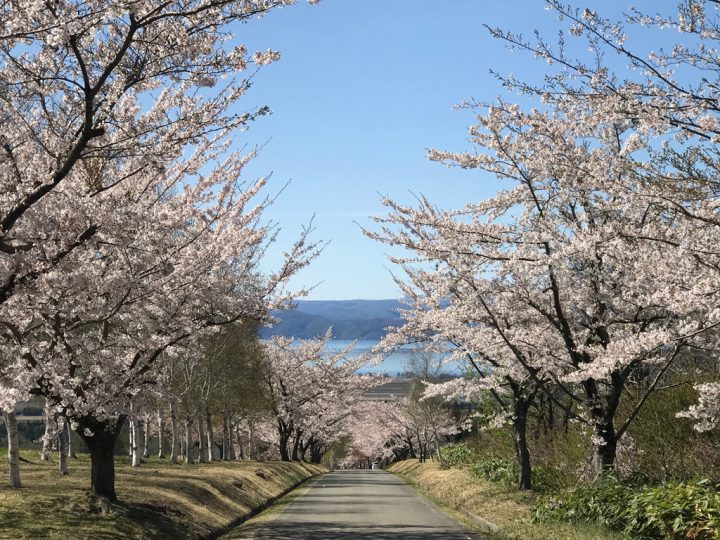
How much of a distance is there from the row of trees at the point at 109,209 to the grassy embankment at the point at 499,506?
710cm

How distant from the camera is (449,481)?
1105 inches

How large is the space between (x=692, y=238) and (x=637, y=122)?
161cm

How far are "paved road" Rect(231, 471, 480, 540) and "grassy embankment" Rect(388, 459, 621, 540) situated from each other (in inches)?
29.9

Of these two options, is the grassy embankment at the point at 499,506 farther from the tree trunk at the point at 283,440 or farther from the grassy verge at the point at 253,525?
the tree trunk at the point at 283,440

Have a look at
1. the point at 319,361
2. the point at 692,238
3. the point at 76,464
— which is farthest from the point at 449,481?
the point at 319,361

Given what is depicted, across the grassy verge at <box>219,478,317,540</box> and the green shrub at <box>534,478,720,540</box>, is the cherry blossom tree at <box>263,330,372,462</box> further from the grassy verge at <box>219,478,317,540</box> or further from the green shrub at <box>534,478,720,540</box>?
the green shrub at <box>534,478,720,540</box>

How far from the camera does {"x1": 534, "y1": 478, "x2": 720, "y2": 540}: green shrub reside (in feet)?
31.0

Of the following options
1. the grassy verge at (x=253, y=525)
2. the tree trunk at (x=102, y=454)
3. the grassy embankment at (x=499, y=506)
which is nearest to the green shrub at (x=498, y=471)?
the grassy embankment at (x=499, y=506)

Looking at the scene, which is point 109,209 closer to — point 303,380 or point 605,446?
point 605,446

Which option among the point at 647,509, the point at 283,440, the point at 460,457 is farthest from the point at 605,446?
the point at 283,440

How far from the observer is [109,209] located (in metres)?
9.46

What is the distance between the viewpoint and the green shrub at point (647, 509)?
9438 mm

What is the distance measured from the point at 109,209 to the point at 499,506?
518 inches

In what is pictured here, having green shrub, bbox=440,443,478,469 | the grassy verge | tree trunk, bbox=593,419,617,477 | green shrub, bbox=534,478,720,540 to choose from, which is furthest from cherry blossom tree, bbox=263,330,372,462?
green shrub, bbox=534,478,720,540
